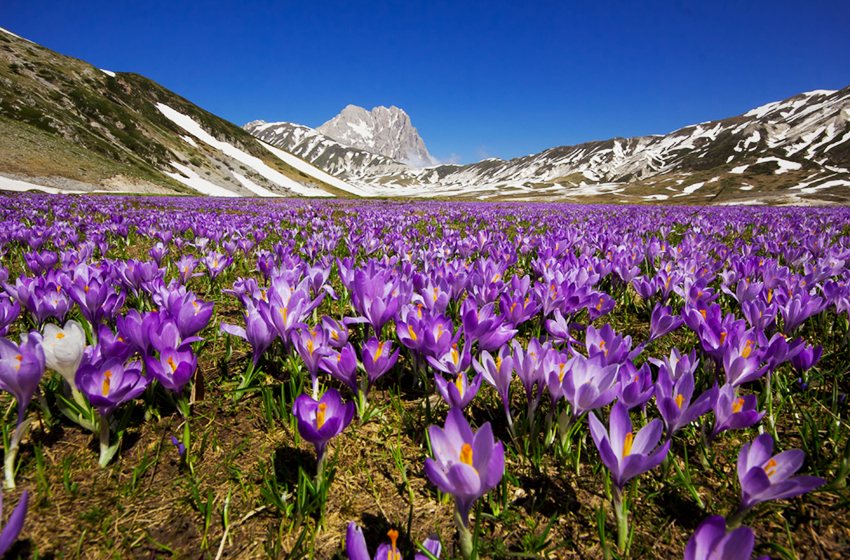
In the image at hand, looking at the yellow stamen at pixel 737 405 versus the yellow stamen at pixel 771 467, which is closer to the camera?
the yellow stamen at pixel 771 467

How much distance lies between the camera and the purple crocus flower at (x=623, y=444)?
46.4 inches

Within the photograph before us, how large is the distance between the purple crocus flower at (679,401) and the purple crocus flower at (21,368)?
222 cm

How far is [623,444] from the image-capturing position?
129 centimetres

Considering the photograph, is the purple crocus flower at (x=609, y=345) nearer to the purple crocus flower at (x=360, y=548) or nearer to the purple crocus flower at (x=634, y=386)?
the purple crocus flower at (x=634, y=386)

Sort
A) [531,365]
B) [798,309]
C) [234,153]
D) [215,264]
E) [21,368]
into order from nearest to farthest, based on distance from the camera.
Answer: [21,368] < [531,365] < [798,309] < [215,264] < [234,153]

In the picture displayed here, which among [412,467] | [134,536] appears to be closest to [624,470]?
[412,467]

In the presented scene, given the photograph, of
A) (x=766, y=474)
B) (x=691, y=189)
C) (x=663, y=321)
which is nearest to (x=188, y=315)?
(x=766, y=474)

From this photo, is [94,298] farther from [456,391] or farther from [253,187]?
[253,187]

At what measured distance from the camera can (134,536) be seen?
4.37 ft

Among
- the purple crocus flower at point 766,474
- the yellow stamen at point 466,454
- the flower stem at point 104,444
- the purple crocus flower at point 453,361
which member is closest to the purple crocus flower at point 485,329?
the purple crocus flower at point 453,361

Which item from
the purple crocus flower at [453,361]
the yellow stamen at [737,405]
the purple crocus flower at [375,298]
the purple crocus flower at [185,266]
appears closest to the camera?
the yellow stamen at [737,405]

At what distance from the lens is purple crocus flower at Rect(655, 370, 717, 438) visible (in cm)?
144

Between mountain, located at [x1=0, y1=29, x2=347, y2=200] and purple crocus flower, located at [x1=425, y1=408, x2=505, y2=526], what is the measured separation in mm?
43156

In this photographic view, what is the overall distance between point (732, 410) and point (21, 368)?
2546mm
